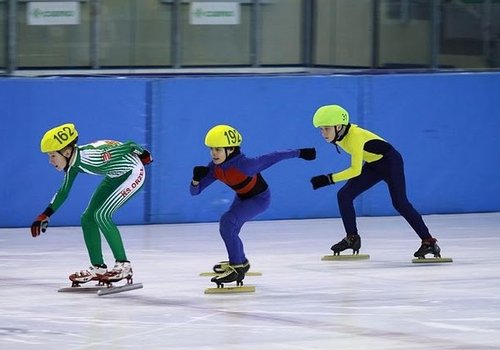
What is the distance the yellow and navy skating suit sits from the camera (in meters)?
15.3

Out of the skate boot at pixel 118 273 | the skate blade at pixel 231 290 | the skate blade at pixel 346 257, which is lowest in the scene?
the skate blade at pixel 346 257

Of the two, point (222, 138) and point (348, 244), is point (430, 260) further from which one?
point (222, 138)

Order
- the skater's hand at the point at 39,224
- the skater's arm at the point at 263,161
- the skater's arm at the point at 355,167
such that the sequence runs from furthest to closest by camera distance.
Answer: the skater's arm at the point at 355,167 → the skater's arm at the point at 263,161 → the skater's hand at the point at 39,224

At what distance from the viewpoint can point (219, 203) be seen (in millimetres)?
19203

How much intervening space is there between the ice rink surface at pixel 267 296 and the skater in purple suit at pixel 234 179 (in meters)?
0.34

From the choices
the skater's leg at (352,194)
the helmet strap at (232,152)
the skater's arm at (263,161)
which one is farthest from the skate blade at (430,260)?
the helmet strap at (232,152)

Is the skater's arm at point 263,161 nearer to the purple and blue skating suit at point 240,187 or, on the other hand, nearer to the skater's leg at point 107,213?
the purple and blue skating suit at point 240,187

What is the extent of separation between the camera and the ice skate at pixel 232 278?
13391 millimetres

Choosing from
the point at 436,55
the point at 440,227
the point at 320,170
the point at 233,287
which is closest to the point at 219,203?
the point at 320,170

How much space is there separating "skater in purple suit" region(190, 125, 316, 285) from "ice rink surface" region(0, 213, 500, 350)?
34cm

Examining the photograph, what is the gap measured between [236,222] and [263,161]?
62 centimetres

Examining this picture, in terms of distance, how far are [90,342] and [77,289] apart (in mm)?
2745

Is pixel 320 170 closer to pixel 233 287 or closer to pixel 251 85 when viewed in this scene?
pixel 251 85

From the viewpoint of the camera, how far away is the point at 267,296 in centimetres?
1316
